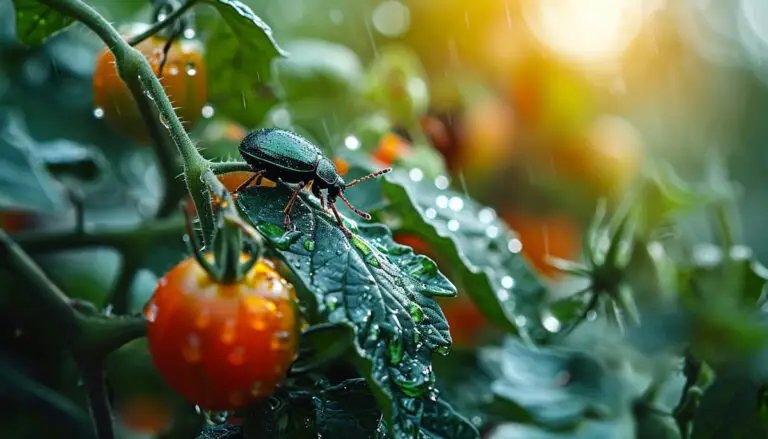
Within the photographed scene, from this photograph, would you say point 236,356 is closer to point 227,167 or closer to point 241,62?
point 227,167

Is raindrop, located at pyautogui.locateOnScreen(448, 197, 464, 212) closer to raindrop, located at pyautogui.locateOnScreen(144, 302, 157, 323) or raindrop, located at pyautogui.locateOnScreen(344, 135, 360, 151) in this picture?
raindrop, located at pyautogui.locateOnScreen(344, 135, 360, 151)

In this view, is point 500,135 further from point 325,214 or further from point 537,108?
point 325,214

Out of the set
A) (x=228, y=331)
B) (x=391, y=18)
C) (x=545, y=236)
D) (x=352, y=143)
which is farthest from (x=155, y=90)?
(x=391, y=18)

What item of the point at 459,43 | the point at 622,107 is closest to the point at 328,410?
the point at 459,43

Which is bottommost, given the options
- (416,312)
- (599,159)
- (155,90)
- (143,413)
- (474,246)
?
(143,413)

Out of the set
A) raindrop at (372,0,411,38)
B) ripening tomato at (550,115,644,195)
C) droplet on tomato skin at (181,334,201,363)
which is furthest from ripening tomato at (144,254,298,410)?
raindrop at (372,0,411,38)
